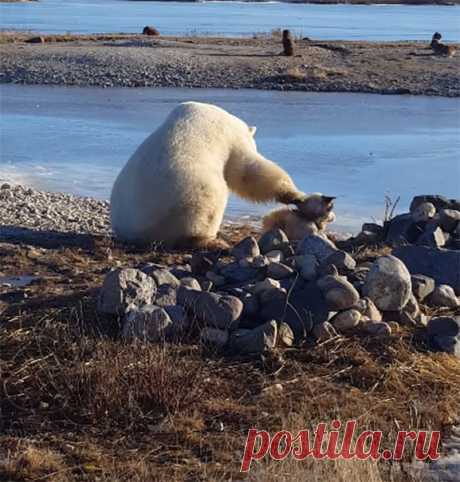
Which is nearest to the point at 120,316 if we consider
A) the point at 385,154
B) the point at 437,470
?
the point at 437,470

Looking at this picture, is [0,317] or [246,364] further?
[0,317]

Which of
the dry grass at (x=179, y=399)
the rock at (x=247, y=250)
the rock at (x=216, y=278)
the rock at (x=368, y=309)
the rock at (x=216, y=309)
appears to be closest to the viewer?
the dry grass at (x=179, y=399)

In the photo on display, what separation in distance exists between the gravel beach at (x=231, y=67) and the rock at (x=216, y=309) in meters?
20.3

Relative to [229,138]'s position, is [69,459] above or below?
below

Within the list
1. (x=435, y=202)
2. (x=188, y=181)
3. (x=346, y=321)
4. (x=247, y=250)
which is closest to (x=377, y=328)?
(x=346, y=321)

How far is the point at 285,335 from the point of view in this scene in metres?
5.75

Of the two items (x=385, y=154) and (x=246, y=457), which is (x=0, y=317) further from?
(x=385, y=154)

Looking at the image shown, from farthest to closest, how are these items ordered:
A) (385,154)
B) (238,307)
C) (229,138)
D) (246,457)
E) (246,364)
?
(385,154), (229,138), (238,307), (246,364), (246,457)

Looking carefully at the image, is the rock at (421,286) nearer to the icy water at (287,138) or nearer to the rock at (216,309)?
the rock at (216,309)

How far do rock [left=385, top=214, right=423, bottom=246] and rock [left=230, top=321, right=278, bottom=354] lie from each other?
2.68m

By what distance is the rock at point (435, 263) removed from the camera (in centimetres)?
702

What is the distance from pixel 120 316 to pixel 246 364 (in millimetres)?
860

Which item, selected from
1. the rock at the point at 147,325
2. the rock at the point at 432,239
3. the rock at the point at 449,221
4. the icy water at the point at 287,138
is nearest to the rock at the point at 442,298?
the rock at the point at 432,239

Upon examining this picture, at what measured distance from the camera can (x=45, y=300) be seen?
648 centimetres
